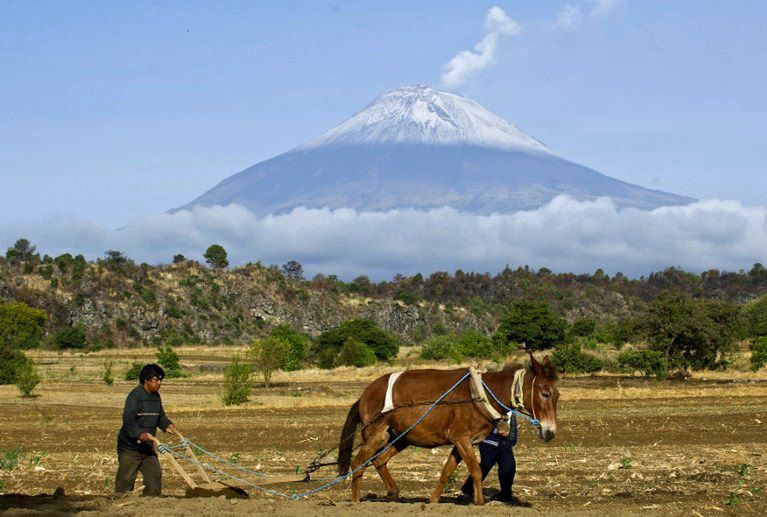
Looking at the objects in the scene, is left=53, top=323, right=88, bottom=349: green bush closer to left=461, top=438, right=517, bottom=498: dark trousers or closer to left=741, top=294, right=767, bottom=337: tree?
left=741, top=294, right=767, bottom=337: tree

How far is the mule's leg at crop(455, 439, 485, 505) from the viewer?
11.8 metres

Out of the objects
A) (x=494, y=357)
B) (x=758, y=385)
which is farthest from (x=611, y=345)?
(x=758, y=385)

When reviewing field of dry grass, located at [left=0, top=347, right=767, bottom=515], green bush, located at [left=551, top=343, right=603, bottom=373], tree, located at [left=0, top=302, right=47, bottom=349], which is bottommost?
field of dry grass, located at [left=0, top=347, right=767, bottom=515]

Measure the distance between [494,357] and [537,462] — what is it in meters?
42.8

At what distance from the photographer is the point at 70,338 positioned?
8362 centimetres

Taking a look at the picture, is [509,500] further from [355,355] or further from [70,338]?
[70,338]

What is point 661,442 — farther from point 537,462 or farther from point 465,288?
point 465,288

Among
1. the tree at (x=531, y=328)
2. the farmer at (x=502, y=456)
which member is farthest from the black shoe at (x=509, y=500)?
the tree at (x=531, y=328)

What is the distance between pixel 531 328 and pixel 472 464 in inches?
2211

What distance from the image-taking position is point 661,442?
21031 millimetres

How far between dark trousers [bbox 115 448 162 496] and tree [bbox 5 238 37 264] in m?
94.0

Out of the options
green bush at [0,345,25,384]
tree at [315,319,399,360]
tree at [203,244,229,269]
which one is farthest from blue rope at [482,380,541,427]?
tree at [203,244,229,269]

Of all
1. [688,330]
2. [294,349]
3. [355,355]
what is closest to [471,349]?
[355,355]

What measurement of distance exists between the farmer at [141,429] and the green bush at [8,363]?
39924 mm
